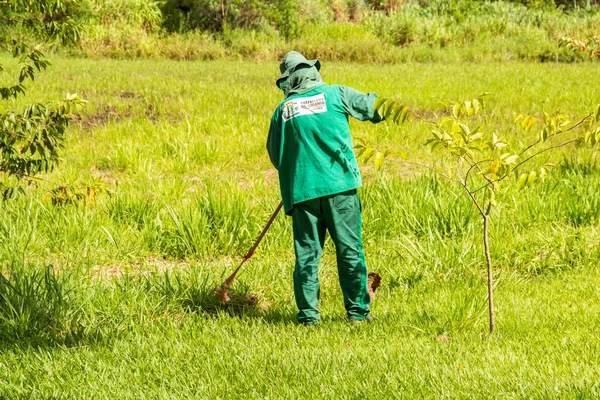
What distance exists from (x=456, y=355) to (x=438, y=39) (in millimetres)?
17192

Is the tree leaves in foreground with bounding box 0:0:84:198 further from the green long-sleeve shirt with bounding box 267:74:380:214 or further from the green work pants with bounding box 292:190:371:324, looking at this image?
the green work pants with bounding box 292:190:371:324

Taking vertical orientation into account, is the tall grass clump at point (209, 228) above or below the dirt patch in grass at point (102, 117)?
above

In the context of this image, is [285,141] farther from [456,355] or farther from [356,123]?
[356,123]

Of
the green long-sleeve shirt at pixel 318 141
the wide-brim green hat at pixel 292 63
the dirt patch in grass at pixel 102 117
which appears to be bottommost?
the dirt patch in grass at pixel 102 117

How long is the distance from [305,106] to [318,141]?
21cm

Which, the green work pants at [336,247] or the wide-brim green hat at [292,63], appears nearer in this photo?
the green work pants at [336,247]

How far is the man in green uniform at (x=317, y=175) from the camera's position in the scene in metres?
4.76

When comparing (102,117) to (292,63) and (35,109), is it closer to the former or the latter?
(35,109)

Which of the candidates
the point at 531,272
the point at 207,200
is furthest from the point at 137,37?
the point at 531,272

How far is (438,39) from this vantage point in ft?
67.6

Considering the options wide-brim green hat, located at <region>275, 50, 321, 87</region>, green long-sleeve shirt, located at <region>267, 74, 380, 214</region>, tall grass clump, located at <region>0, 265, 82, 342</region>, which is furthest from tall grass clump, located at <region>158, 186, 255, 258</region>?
wide-brim green hat, located at <region>275, 50, 321, 87</region>

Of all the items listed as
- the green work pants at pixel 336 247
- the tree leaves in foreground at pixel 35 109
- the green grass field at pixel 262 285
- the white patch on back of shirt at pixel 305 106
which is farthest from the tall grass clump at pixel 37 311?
the white patch on back of shirt at pixel 305 106

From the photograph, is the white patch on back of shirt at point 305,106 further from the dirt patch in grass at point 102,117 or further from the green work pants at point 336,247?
the dirt patch in grass at point 102,117

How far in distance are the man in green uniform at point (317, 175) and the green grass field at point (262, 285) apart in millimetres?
275
